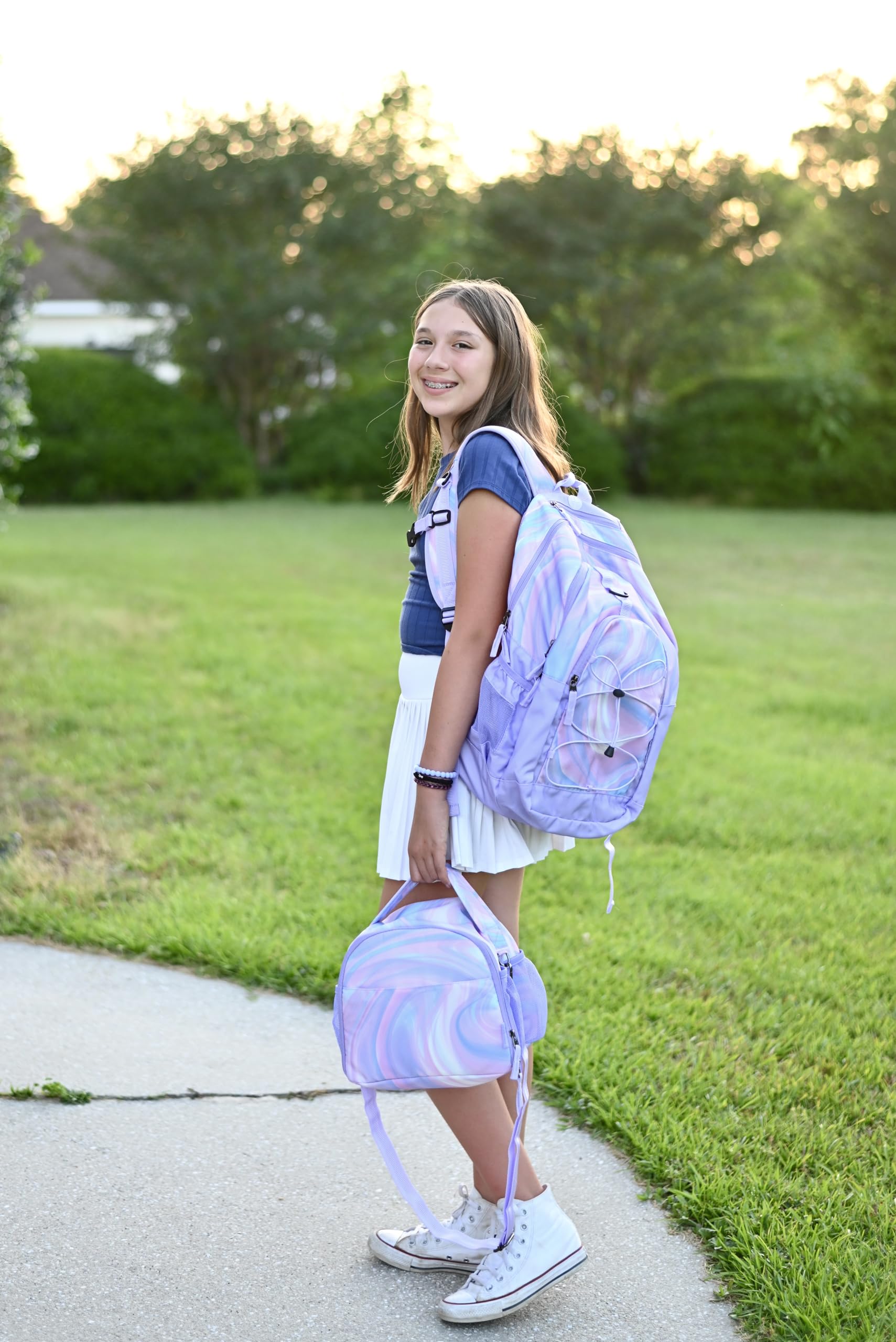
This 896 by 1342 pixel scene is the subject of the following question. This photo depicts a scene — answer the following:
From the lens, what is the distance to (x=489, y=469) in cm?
205

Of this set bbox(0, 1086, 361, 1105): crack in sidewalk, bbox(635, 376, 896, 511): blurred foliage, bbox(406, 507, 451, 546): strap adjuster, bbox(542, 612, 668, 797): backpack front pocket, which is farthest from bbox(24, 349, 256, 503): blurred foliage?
bbox(542, 612, 668, 797): backpack front pocket

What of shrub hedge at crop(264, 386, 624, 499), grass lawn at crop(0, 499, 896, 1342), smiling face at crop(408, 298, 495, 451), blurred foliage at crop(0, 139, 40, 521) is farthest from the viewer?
shrub hedge at crop(264, 386, 624, 499)

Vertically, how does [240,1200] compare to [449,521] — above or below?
below

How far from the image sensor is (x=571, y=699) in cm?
198

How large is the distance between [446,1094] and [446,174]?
22572 millimetres

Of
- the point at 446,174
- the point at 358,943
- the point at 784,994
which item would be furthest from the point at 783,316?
the point at 358,943

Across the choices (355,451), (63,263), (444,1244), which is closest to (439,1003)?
(444,1244)

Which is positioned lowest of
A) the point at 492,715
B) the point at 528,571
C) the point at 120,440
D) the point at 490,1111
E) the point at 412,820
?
the point at 490,1111

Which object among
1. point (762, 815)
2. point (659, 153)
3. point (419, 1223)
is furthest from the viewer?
point (659, 153)

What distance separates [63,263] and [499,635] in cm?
→ 3354

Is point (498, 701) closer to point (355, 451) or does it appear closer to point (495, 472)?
point (495, 472)

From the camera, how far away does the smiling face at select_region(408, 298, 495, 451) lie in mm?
2205

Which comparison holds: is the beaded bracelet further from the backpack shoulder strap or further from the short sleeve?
the short sleeve

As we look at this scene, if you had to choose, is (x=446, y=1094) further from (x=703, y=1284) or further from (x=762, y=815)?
(x=762, y=815)
